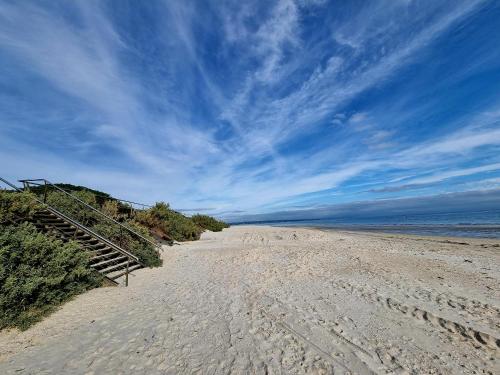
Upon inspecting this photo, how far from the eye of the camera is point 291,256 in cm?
1230

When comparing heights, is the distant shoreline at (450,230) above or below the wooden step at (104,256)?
below

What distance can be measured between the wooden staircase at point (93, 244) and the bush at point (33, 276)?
4.16 feet

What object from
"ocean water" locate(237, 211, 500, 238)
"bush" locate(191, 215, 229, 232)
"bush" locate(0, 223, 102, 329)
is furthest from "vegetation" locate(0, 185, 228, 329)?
"ocean water" locate(237, 211, 500, 238)

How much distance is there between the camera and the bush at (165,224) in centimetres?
1788

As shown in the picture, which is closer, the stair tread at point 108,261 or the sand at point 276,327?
the sand at point 276,327

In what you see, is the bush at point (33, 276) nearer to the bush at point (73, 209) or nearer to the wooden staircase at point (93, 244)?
the wooden staircase at point (93, 244)

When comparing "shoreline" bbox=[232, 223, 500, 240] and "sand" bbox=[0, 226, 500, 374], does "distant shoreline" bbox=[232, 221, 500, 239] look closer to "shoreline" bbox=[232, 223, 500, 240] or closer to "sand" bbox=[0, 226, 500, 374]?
"shoreline" bbox=[232, 223, 500, 240]

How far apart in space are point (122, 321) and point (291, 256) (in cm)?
830

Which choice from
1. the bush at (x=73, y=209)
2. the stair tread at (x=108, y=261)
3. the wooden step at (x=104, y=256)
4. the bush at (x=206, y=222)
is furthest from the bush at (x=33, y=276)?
the bush at (x=206, y=222)

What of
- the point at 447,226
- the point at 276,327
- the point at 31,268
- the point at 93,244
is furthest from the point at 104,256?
the point at 447,226

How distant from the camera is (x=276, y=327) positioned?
5082 millimetres

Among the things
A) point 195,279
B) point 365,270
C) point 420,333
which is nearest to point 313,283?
point 365,270

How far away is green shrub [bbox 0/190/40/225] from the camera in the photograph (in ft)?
26.1

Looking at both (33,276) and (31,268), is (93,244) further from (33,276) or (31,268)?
(33,276)
